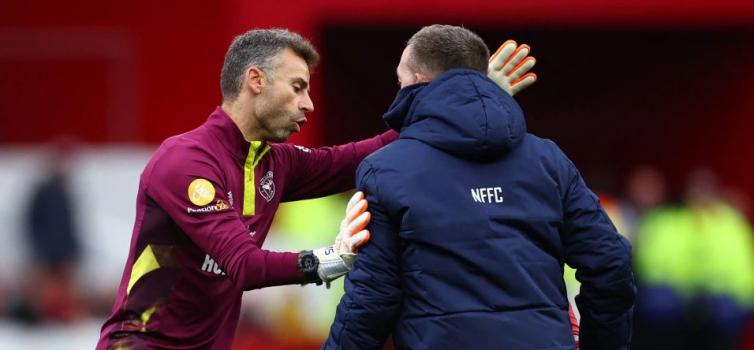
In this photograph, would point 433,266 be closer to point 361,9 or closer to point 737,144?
point 361,9

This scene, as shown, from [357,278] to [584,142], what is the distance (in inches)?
455

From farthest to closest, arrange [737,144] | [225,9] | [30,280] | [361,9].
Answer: [225,9] → [737,144] → [361,9] → [30,280]

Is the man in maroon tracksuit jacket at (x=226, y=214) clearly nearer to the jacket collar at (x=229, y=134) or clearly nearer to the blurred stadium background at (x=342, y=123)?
the jacket collar at (x=229, y=134)

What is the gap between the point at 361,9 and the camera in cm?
1211

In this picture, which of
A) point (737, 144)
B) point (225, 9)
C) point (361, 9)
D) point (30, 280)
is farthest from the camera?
point (225, 9)

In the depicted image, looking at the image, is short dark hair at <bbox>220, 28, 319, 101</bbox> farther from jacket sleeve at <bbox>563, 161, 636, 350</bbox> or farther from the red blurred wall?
the red blurred wall

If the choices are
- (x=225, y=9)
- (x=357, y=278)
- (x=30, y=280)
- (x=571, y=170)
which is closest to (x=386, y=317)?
(x=357, y=278)

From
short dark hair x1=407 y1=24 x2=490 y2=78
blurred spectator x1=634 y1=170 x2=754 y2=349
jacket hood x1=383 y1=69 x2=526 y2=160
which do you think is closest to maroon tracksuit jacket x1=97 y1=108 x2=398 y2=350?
jacket hood x1=383 y1=69 x2=526 y2=160

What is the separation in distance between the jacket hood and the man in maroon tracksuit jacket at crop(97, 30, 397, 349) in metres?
0.42

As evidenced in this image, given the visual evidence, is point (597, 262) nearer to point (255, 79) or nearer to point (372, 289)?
point (372, 289)

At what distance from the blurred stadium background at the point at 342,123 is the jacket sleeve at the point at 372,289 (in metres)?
5.71

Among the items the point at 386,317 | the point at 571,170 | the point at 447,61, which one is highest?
the point at 447,61

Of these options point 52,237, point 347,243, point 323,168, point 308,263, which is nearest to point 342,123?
point 52,237

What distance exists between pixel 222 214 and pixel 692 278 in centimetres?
764
